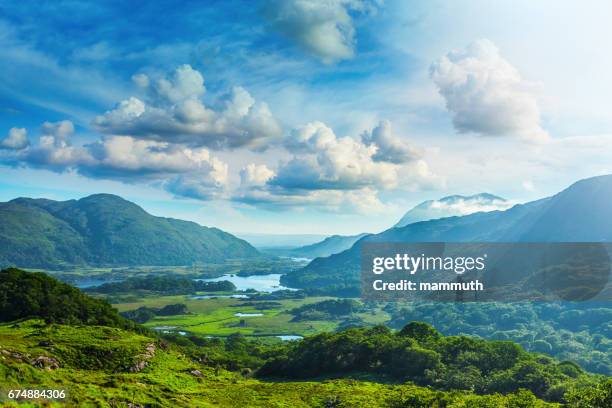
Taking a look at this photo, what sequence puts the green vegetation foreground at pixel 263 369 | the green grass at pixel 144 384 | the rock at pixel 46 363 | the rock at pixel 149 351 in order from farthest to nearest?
1. the rock at pixel 149 351
2. the rock at pixel 46 363
3. the green vegetation foreground at pixel 263 369
4. the green grass at pixel 144 384

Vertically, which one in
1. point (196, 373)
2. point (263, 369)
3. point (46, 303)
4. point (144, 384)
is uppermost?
point (46, 303)

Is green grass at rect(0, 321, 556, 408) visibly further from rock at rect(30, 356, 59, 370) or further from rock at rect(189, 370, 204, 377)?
rock at rect(189, 370, 204, 377)

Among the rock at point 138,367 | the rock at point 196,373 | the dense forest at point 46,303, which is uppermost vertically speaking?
the dense forest at point 46,303

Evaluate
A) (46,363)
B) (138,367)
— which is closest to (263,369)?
(138,367)

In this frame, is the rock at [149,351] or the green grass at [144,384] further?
the rock at [149,351]

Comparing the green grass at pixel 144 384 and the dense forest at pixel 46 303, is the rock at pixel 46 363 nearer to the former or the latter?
the green grass at pixel 144 384

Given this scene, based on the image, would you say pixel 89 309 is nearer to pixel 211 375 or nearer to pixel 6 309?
pixel 6 309

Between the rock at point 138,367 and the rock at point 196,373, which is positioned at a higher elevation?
the rock at point 138,367

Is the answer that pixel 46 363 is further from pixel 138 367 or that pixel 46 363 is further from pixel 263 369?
pixel 263 369

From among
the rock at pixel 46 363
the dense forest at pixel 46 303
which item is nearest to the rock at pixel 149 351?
the rock at pixel 46 363
